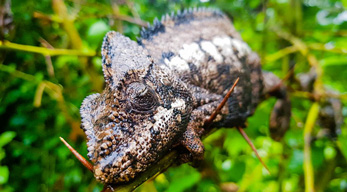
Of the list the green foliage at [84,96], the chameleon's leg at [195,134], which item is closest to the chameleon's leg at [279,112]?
the green foliage at [84,96]

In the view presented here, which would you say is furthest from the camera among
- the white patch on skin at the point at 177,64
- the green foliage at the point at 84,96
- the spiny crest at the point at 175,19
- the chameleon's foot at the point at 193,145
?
the green foliage at the point at 84,96

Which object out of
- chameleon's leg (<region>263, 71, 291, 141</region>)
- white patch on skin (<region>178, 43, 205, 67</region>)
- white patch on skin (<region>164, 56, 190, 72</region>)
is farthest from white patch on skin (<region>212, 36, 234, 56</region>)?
chameleon's leg (<region>263, 71, 291, 141</region>)

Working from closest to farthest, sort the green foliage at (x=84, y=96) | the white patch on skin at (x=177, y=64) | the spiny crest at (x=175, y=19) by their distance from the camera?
the white patch on skin at (x=177, y=64) < the spiny crest at (x=175, y=19) < the green foliage at (x=84, y=96)

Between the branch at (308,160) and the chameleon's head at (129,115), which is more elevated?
the chameleon's head at (129,115)

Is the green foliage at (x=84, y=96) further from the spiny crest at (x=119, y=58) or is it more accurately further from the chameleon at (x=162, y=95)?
the spiny crest at (x=119, y=58)

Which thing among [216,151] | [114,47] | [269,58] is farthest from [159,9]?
[114,47]

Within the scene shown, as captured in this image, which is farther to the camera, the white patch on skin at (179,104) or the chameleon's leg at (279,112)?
the chameleon's leg at (279,112)

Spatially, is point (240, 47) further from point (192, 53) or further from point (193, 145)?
point (193, 145)

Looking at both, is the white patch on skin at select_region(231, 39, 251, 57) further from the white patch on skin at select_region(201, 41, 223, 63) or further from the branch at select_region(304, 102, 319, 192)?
the branch at select_region(304, 102, 319, 192)
